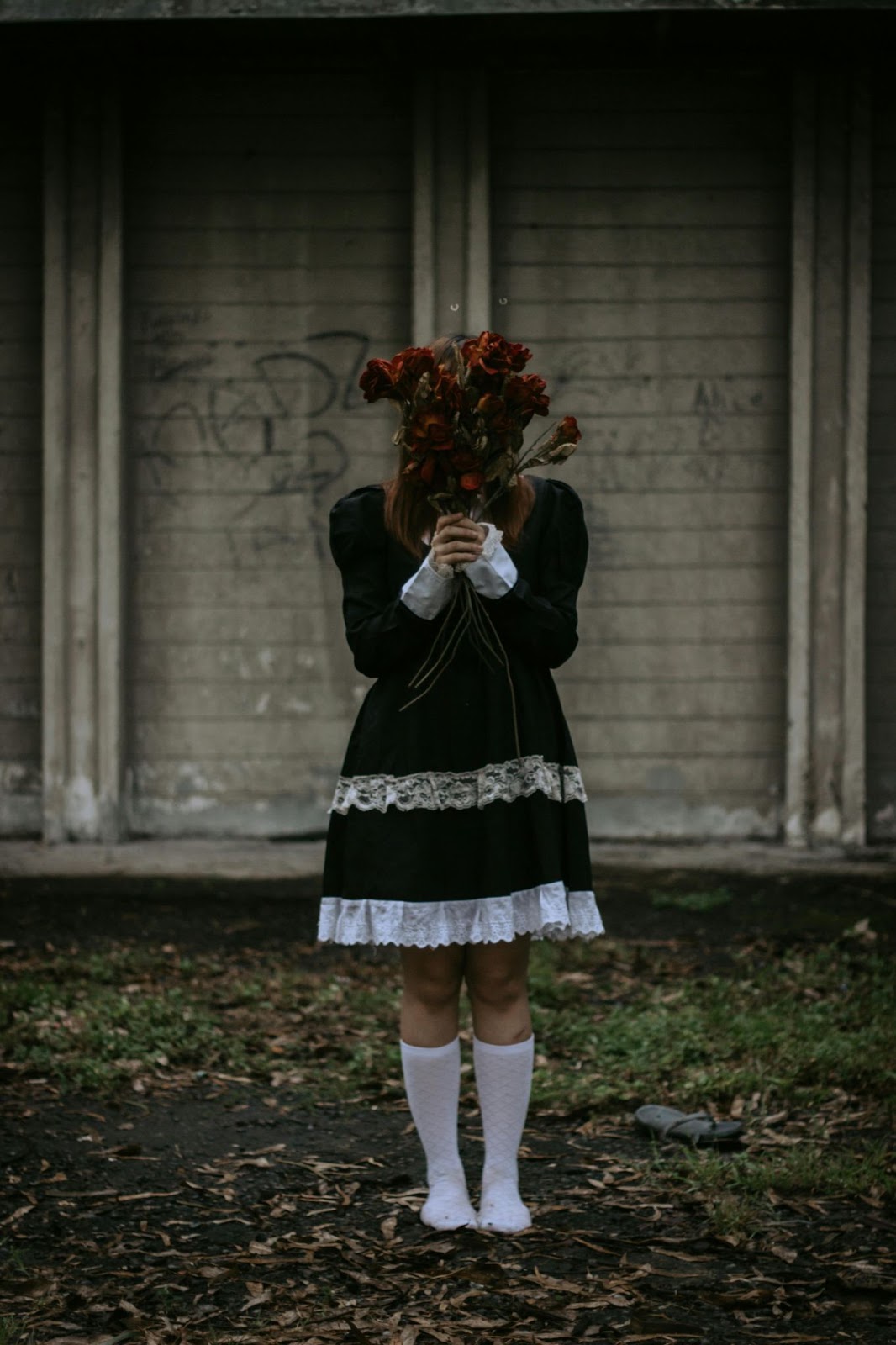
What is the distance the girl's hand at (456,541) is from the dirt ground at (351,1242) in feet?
5.35

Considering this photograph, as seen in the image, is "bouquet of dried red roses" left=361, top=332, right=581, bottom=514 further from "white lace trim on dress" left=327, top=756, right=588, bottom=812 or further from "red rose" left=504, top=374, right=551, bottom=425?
"white lace trim on dress" left=327, top=756, right=588, bottom=812

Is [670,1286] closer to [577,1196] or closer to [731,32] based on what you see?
[577,1196]

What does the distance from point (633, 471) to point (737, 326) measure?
987 millimetres

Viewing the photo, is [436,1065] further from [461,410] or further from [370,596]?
[461,410]

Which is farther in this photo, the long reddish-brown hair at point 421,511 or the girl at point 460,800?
the long reddish-brown hair at point 421,511

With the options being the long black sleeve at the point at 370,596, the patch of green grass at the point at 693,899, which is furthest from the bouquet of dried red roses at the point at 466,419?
the patch of green grass at the point at 693,899

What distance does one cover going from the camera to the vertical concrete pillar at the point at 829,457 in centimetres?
851

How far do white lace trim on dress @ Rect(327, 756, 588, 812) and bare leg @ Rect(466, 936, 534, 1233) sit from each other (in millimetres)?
387

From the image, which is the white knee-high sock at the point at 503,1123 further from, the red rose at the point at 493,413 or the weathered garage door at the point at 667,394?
the weathered garage door at the point at 667,394

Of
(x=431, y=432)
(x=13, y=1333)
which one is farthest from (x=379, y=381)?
(x=13, y=1333)

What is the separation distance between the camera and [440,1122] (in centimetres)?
388

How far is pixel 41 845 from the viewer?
28.5ft

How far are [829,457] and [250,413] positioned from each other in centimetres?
322

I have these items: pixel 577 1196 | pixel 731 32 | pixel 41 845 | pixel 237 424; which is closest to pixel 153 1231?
pixel 577 1196
